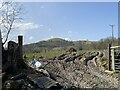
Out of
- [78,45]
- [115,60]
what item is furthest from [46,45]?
[115,60]

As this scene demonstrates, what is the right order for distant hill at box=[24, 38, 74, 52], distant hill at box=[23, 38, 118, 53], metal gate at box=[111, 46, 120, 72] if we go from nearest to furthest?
metal gate at box=[111, 46, 120, 72] < distant hill at box=[23, 38, 118, 53] < distant hill at box=[24, 38, 74, 52]

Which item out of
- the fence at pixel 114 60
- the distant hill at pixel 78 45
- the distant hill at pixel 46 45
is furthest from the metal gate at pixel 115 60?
the distant hill at pixel 46 45

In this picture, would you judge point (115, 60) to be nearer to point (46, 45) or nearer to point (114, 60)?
point (114, 60)

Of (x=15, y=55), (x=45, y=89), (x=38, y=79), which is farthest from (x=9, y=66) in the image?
(x=45, y=89)

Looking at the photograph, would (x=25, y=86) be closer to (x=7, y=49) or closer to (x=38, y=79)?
(x=38, y=79)

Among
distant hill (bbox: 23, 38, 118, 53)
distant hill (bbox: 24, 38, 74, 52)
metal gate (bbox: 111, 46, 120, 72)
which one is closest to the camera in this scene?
metal gate (bbox: 111, 46, 120, 72)

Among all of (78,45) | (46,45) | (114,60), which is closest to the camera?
(114,60)

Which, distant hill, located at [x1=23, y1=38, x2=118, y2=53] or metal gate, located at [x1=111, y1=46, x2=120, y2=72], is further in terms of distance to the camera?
distant hill, located at [x1=23, y1=38, x2=118, y2=53]

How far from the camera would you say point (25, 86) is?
10.3 meters

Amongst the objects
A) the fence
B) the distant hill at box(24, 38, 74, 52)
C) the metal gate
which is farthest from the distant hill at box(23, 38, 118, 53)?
the metal gate

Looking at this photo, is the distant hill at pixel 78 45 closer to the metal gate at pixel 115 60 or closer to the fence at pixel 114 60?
the fence at pixel 114 60

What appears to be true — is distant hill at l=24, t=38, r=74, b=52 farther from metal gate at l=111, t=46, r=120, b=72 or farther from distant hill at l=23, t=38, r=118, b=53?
metal gate at l=111, t=46, r=120, b=72

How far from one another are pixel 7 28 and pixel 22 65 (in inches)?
194

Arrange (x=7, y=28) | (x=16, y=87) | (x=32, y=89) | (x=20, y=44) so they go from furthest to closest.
A: (x=7, y=28), (x=20, y=44), (x=32, y=89), (x=16, y=87)
